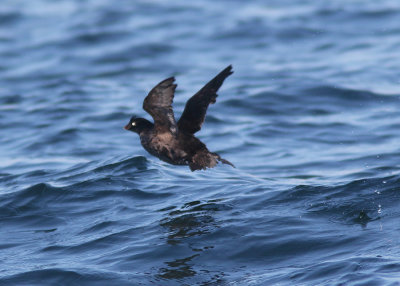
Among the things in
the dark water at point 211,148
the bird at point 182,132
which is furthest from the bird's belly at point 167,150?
the dark water at point 211,148

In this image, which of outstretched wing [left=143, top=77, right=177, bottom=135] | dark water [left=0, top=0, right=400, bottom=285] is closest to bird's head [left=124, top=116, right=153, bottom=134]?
outstretched wing [left=143, top=77, right=177, bottom=135]

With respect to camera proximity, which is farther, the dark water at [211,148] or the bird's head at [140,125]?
the bird's head at [140,125]

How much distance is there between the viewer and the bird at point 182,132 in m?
8.68

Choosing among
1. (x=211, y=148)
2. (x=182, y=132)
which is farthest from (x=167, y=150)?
(x=211, y=148)

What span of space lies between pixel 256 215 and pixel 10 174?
5066 millimetres

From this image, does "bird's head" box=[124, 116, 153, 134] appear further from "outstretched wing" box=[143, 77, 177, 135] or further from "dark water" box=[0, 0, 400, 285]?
"dark water" box=[0, 0, 400, 285]

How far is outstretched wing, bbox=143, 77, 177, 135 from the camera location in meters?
8.17

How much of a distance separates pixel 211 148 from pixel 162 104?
15.6 feet

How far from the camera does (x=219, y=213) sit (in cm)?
866

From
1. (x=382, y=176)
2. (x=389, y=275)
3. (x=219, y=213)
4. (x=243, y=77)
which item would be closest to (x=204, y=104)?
(x=219, y=213)

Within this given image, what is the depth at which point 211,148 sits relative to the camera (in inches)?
514

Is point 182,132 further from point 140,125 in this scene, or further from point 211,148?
point 211,148

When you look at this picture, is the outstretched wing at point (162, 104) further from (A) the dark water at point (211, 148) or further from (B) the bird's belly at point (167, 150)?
(A) the dark water at point (211, 148)

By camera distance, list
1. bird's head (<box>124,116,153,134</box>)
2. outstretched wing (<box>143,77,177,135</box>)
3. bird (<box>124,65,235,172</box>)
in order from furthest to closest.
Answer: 1. bird's head (<box>124,116,153,134</box>)
2. bird (<box>124,65,235,172</box>)
3. outstretched wing (<box>143,77,177,135</box>)
